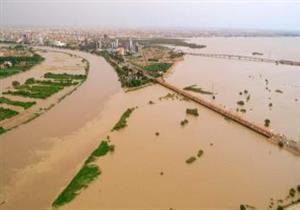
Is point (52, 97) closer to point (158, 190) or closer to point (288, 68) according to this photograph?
point (158, 190)

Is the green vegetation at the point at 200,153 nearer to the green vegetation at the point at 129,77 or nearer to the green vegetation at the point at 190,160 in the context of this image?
the green vegetation at the point at 190,160

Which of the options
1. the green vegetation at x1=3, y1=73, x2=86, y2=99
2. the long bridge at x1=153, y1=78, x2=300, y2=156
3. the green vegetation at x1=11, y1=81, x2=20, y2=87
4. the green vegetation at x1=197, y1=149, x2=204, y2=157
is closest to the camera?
the green vegetation at x1=197, y1=149, x2=204, y2=157

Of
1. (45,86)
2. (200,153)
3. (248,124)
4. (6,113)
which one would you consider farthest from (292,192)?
(45,86)

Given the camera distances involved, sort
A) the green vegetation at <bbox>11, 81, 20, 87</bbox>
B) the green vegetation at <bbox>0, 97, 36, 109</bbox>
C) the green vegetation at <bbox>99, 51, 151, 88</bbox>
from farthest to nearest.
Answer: the green vegetation at <bbox>99, 51, 151, 88</bbox>, the green vegetation at <bbox>11, 81, 20, 87</bbox>, the green vegetation at <bbox>0, 97, 36, 109</bbox>

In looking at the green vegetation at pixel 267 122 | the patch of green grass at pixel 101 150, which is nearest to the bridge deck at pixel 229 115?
the green vegetation at pixel 267 122

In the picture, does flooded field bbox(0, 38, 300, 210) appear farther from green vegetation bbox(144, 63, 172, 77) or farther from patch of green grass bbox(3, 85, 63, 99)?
green vegetation bbox(144, 63, 172, 77)

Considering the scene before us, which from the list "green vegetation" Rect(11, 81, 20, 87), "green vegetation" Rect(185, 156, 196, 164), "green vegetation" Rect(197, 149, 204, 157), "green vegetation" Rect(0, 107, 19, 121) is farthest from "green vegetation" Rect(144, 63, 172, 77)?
"green vegetation" Rect(185, 156, 196, 164)
